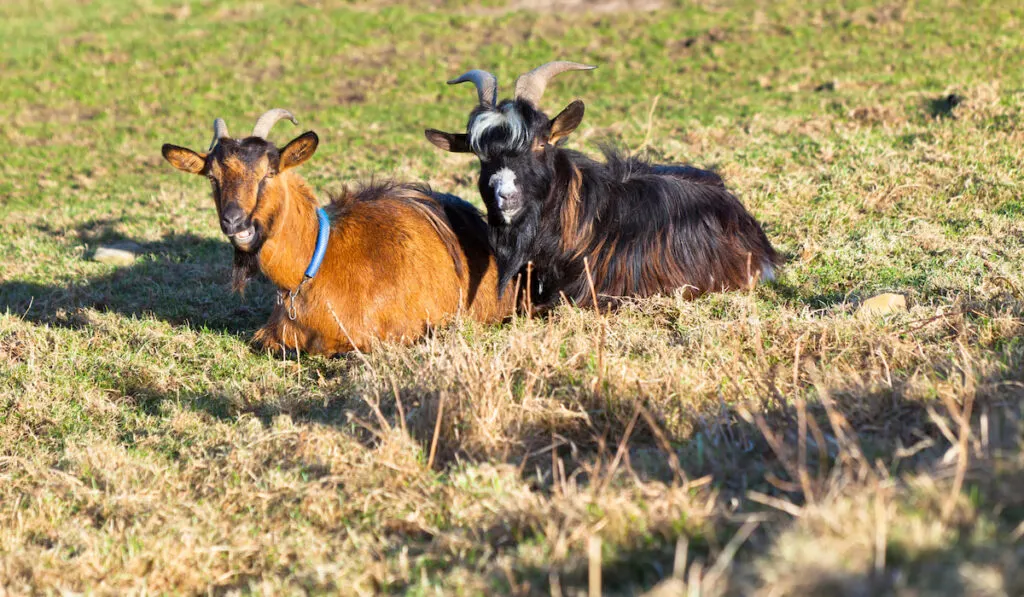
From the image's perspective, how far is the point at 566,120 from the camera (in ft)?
21.9

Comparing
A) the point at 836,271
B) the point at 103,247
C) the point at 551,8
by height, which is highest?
the point at 551,8

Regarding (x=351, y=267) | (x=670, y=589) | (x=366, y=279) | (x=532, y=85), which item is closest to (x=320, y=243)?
(x=351, y=267)

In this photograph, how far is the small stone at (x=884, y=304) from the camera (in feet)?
19.3

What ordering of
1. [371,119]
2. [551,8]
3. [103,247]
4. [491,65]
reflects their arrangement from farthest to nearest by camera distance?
[551,8]
[491,65]
[371,119]
[103,247]

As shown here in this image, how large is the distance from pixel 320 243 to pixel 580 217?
1888mm

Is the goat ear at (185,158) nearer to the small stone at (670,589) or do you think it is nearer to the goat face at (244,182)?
the goat face at (244,182)

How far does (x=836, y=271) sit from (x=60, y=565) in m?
5.60

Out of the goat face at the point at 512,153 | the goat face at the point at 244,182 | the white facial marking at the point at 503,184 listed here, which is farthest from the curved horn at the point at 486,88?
the goat face at the point at 244,182

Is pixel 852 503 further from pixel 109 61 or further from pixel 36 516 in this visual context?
pixel 109 61

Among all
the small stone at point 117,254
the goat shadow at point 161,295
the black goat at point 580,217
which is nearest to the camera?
the black goat at point 580,217

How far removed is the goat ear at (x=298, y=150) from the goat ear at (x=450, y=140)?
35.0 inches

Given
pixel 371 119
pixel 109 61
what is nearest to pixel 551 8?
pixel 371 119

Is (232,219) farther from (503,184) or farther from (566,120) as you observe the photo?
(566,120)

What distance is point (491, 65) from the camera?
1789cm
